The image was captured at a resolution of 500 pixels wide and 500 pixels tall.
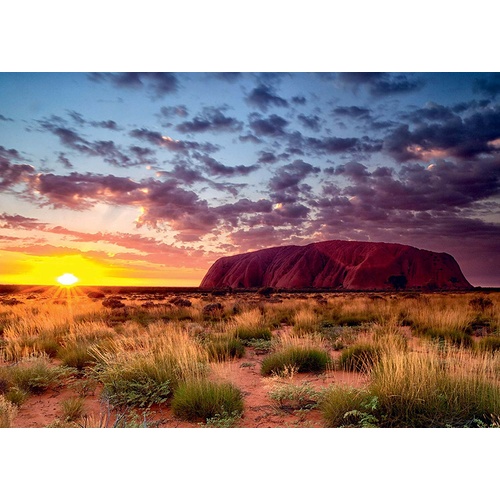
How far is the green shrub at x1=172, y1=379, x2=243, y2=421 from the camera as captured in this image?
4652 mm

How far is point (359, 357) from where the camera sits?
6656 millimetres

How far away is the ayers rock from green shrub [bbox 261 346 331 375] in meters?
30.0

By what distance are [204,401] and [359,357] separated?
3.06m

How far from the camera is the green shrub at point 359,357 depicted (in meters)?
6.61

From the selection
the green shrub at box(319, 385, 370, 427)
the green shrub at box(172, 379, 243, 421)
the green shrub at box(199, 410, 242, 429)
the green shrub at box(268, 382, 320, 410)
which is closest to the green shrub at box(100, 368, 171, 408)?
the green shrub at box(172, 379, 243, 421)

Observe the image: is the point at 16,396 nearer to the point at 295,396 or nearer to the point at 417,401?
the point at 295,396

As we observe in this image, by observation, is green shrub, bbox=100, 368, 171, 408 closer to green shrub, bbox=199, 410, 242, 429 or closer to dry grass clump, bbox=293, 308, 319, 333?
green shrub, bbox=199, 410, 242, 429

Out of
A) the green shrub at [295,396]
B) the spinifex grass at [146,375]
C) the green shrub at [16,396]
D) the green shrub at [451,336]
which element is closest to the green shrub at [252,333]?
the green shrub at [451,336]

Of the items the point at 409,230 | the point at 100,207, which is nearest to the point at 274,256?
the point at 409,230

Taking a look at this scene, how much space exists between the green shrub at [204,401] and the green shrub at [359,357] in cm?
232

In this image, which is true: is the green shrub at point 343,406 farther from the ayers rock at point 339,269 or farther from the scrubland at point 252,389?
the ayers rock at point 339,269
